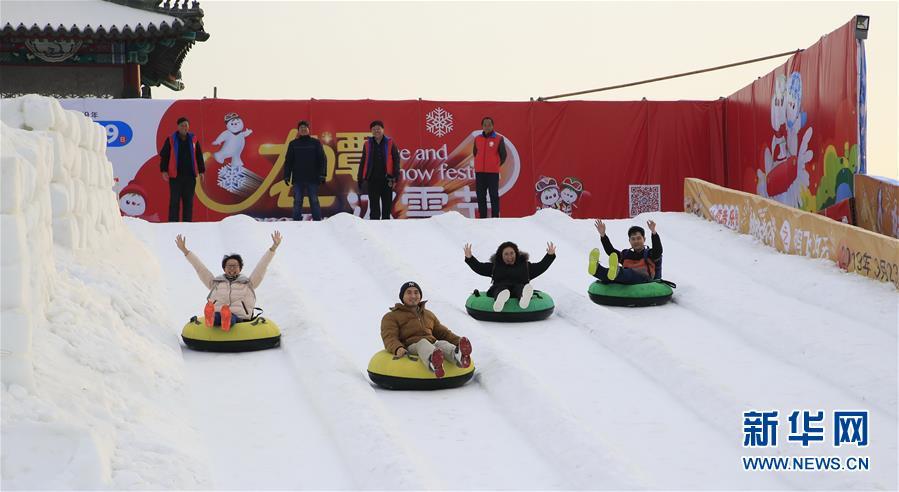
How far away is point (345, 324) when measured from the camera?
895 centimetres

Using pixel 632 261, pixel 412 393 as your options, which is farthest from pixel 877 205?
pixel 412 393

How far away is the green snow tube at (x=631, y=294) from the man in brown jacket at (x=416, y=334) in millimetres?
2687

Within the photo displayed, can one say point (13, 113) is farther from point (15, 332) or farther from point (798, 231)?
point (798, 231)

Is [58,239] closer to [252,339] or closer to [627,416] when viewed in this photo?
[252,339]

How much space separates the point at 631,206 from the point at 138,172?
808 cm

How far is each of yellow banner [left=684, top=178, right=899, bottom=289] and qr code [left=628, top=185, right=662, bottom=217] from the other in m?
3.22

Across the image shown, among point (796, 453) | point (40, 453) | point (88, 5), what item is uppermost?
point (88, 5)

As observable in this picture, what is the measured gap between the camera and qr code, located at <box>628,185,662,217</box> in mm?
17875

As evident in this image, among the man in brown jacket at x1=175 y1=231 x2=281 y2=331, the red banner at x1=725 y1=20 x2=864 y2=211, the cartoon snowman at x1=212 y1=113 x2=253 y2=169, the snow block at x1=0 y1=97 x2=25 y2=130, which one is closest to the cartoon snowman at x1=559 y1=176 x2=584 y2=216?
the red banner at x1=725 y1=20 x2=864 y2=211

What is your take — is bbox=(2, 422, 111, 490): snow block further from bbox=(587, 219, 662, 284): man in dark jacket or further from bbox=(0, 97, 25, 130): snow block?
bbox=(587, 219, 662, 284): man in dark jacket

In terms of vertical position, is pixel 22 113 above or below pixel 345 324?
above

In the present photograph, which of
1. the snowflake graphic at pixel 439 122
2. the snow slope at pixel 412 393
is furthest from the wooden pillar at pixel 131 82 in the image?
the snow slope at pixel 412 393

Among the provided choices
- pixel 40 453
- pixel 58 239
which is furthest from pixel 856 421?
pixel 58 239

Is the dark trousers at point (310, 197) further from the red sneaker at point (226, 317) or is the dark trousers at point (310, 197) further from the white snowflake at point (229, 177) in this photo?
the red sneaker at point (226, 317)
